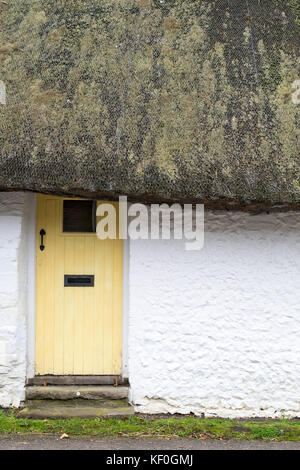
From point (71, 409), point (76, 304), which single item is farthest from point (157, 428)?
point (76, 304)

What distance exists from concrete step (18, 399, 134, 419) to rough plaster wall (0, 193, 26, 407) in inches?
8.4

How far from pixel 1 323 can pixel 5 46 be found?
2.80m

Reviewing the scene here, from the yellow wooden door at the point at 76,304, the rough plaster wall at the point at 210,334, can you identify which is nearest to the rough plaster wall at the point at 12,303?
the yellow wooden door at the point at 76,304

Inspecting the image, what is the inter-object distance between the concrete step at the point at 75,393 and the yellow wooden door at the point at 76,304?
206 millimetres

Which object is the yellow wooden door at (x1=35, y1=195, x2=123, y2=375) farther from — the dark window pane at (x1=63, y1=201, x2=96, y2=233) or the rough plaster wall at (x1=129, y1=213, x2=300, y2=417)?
the rough plaster wall at (x1=129, y1=213, x2=300, y2=417)

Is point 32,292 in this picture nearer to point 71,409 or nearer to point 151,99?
point 71,409

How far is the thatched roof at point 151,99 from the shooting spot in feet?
15.0

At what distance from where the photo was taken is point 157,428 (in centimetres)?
459

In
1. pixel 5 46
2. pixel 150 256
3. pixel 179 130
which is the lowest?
pixel 150 256

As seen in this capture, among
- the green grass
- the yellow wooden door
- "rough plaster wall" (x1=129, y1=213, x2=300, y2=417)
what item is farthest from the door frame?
the green grass
